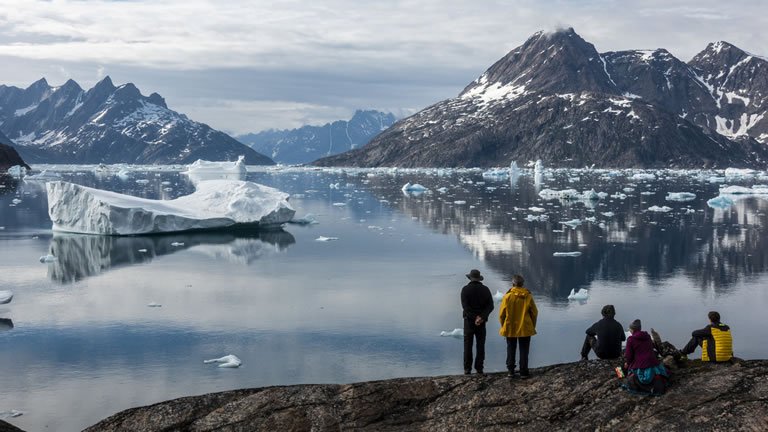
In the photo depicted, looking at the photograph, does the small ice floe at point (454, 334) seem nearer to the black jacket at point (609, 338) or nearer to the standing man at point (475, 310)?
the standing man at point (475, 310)

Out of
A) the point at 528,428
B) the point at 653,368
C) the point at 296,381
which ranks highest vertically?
the point at 653,368

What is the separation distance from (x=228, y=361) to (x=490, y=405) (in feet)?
33.4

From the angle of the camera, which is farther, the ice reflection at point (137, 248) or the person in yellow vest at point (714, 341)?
the ice reflection at point (137, 248)

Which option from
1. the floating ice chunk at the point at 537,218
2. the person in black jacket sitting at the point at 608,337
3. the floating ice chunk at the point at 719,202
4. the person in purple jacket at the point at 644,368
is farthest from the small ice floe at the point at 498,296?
the floating ice chunk at the point at 719,202

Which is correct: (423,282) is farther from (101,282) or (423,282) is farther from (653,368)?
(653,368)

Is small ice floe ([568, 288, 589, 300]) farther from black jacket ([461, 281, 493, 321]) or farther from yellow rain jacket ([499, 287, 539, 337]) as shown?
yellow rain jacket ([499, 287, 539, 337])

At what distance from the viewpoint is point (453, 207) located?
70562mm

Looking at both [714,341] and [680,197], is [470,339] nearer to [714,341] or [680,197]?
[714,341]

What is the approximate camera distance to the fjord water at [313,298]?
61.2 feet

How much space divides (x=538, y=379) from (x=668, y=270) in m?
25.8

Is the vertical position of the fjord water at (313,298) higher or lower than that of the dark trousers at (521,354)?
lower

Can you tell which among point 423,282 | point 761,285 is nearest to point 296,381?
point 423,282

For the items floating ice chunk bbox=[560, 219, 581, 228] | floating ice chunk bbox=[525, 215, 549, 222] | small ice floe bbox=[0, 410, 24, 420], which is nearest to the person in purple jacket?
small ice floe bbox=[0, 410, 24, 420]

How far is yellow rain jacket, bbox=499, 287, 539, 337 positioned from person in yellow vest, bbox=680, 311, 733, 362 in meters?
2.53
